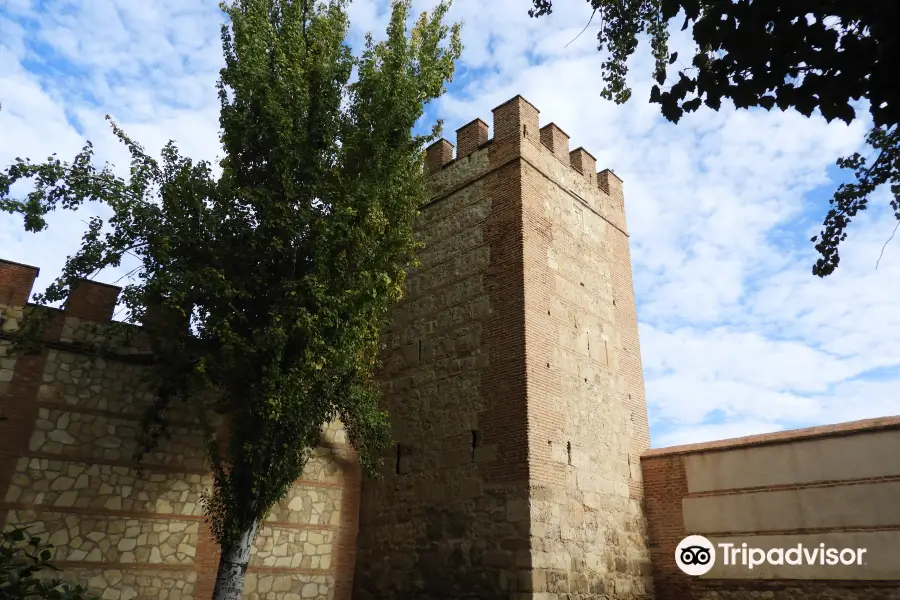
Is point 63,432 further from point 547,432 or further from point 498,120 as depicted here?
point 498,120

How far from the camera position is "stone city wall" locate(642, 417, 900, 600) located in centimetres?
723

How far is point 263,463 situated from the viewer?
266 inches

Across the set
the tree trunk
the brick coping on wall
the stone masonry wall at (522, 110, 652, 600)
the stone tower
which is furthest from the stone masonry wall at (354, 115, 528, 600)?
the brick coping on wall

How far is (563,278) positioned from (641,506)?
3.77 metres

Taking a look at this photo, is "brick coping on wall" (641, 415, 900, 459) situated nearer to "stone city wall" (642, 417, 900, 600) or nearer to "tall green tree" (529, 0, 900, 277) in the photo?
"stone city wall" (642, 417, 900, 600)

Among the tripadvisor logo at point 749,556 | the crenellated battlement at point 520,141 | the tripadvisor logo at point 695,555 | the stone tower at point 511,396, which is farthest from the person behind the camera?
the crenellated battlement at point 520,141

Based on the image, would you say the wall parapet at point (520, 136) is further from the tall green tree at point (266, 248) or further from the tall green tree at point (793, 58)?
the tall green tree at point (793, 58)

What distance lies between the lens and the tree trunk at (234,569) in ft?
21.1

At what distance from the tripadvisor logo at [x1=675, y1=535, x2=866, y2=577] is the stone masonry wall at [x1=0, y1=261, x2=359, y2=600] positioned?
5348 mm

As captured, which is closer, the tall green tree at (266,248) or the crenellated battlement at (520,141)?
the tall green tree at (266,248)

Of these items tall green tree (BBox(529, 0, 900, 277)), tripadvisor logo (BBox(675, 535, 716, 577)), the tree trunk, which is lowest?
the tree trunk

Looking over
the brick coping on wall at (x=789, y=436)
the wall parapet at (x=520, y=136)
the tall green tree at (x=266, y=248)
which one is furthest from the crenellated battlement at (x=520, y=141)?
the brick coping on wall at (x=789, y=436)

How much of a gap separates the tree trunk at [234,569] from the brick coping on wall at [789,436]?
20.7 feet

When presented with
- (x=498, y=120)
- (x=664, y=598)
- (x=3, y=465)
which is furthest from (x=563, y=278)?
(x=3, y=465)
